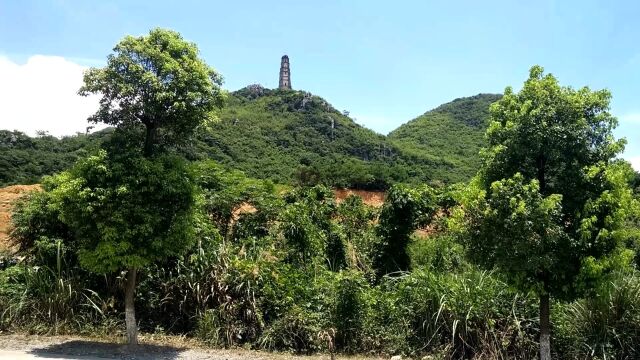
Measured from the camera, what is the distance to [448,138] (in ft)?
277

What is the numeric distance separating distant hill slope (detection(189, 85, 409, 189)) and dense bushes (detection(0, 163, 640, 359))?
3552 centimetres

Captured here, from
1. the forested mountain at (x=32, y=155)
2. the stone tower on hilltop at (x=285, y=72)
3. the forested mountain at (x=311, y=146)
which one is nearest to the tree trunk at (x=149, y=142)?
the forested mountain at (x=32, y=155)

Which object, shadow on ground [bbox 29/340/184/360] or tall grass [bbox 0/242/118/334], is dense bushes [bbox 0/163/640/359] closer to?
tall grass [bbox 0/242/118/334]

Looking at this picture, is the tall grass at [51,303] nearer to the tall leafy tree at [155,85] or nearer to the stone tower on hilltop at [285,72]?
the tall leafy tree at [155,85]

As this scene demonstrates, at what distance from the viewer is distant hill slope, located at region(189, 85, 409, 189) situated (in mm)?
53281

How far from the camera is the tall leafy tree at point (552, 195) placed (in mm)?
7297

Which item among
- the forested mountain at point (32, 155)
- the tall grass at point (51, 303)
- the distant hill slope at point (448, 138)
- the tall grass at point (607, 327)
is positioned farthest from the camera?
the distant hill slope at point (448, 138)

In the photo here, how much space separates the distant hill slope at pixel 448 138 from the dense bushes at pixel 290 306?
157ft

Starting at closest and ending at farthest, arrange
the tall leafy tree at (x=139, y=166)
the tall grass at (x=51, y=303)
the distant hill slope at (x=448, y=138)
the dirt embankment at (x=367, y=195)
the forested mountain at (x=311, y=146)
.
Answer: the tall leafy tree at (x=139, y=166) → the tall grass at (x=51, y=303) → the forested mountain at (x=311, y=146) → the dirt embankment at (x=367, y=195) → the distant hill slope at (x=448, y=138)

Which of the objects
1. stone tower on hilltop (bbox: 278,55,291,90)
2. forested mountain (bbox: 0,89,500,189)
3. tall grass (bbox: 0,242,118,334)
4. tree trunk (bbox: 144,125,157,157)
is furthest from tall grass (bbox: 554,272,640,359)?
stone tower on hilltop (bbox: 278,55,291,90)

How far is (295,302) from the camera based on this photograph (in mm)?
11117

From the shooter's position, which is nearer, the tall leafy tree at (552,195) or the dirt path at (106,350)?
the tall leafy tree at (552,195)

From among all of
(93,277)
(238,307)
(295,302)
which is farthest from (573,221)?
(93,277)

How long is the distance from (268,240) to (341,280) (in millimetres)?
3696
